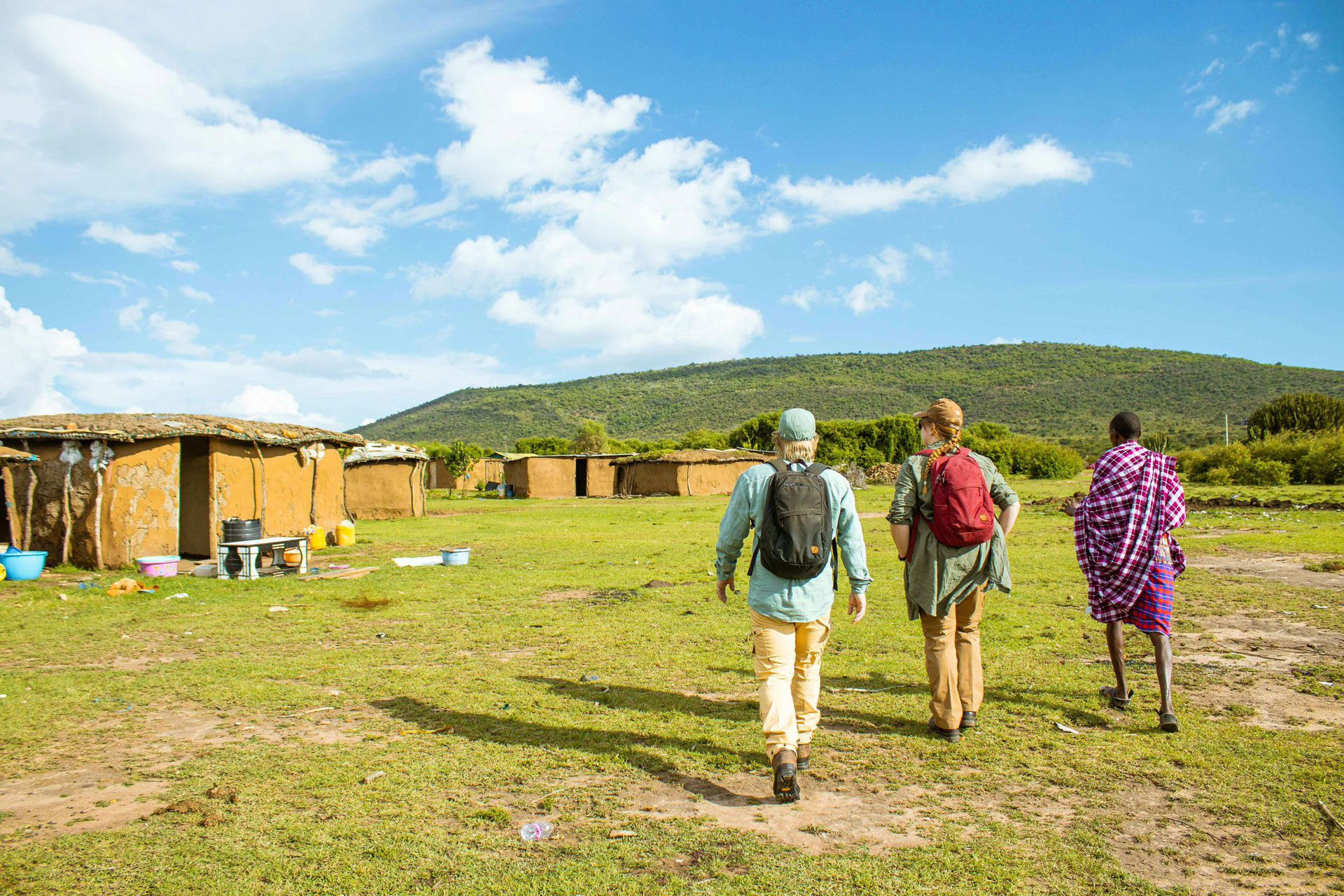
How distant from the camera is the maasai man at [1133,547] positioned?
4.94 meters

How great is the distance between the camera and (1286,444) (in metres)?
31.5

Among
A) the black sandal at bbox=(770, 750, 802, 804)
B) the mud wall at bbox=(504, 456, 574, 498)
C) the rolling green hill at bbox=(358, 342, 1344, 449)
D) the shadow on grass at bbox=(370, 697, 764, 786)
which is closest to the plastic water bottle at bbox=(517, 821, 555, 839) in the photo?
the shadow on grass at bbox=(370, 697, 764, 786)

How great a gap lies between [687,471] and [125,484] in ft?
83.3

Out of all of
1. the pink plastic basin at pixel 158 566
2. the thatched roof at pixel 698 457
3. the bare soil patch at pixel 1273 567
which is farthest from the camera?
the thatched roof at pixel 698 457

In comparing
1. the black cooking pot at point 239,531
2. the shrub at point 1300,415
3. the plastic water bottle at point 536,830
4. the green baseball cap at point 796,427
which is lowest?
the plastic water bottle at point 536,830

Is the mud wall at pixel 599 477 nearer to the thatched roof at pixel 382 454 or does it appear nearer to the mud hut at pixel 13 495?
the thatched roof at pixel 382 454

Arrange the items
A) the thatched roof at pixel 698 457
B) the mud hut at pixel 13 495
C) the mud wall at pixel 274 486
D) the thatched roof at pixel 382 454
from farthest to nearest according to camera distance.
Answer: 1. the thatched roof at pixel 698 457
2. the thatched roof at pixel 382 454
3. the mud wall at pixel 274 486
4. the mud hut at pixel 13 495

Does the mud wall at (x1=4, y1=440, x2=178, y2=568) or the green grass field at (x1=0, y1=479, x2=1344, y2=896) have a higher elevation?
the mud wall at (x1=4, y1=440, x2=178, y2=568)

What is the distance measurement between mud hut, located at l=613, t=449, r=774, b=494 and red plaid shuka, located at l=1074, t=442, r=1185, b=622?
3029 centimetres

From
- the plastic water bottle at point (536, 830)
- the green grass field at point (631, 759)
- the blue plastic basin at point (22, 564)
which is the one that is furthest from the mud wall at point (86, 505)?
→ the plastic water bottle at point (536, 830)

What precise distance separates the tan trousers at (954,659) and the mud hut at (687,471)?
101 ft

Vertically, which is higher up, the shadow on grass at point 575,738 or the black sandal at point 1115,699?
the black sandal at point 1115,699

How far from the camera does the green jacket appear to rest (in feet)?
14.8

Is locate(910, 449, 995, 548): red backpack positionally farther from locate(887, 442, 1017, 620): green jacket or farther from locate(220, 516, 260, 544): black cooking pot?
locate(220, 516, 260, 544): black cooking pot
